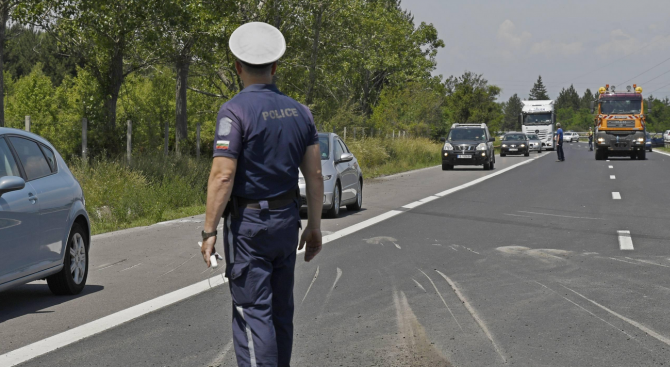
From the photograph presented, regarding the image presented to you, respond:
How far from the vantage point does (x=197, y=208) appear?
15898 millimetres

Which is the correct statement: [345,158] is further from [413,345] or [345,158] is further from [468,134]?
[468,134]

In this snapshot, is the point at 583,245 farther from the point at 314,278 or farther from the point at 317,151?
the point at 317,151

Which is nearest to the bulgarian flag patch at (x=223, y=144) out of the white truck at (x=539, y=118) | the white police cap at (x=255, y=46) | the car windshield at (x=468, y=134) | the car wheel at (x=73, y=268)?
the white police cap at (x=255, y=46)

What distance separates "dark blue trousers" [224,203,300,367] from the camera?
390 cm

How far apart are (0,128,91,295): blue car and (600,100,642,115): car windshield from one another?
38.0 metres

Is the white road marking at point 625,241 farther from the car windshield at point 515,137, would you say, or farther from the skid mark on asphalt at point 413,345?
the car windshield at point 515,137

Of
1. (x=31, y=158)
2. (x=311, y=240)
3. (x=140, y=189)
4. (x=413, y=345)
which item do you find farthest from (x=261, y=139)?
(x=140, y=189)

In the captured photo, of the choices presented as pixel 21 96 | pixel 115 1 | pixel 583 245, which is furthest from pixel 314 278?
pixel 21 96

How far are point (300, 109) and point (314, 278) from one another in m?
4.59

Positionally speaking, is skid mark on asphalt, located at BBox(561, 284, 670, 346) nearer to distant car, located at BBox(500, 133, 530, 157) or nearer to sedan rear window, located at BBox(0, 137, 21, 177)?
sedan rear window, located at BBox(0, 137, 21, 177)

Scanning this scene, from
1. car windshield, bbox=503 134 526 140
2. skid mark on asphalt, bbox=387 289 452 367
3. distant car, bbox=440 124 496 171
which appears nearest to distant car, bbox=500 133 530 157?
car windshield, bbox=503 134 526 140

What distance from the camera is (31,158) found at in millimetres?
7438

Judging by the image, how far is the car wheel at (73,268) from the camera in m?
7.55

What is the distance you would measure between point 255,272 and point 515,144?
2043 inches
